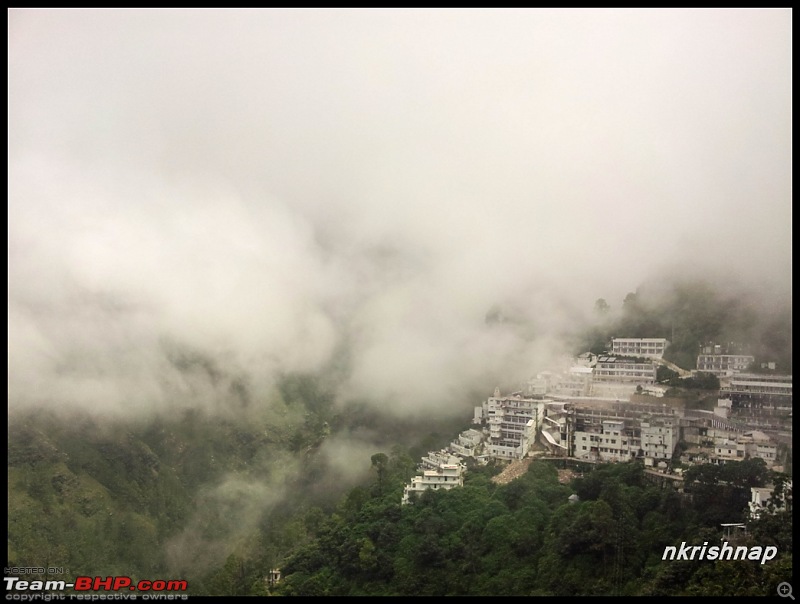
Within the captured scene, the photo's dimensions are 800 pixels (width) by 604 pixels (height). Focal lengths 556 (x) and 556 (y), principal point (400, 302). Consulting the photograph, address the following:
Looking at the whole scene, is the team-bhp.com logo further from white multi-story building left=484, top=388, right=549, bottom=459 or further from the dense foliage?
white multi-story building left=484, top=388, right=549, bottom=459

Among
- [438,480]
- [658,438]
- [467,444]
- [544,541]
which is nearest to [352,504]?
[438,480]

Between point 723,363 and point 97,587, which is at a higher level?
point 723,363

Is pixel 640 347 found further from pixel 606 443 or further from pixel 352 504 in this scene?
pixel 352 504

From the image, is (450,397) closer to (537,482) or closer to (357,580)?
(537,482)

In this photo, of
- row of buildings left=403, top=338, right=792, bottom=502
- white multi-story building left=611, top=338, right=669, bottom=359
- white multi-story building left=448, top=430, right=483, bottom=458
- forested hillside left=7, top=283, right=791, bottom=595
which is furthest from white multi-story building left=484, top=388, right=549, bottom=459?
white multi-story building left=611, top=338, right=669, bottom=359

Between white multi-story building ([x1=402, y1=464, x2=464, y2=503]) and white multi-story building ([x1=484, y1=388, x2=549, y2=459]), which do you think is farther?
white multi-story building ([x1=484, y1=388, x2=549, y2=459])

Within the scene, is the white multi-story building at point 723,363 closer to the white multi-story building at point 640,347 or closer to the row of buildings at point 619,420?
the row of buildings at point 619,420

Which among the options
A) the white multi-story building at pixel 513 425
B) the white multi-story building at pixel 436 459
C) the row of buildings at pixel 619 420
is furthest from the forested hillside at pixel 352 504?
the white multi-story building at pixel 513 425
